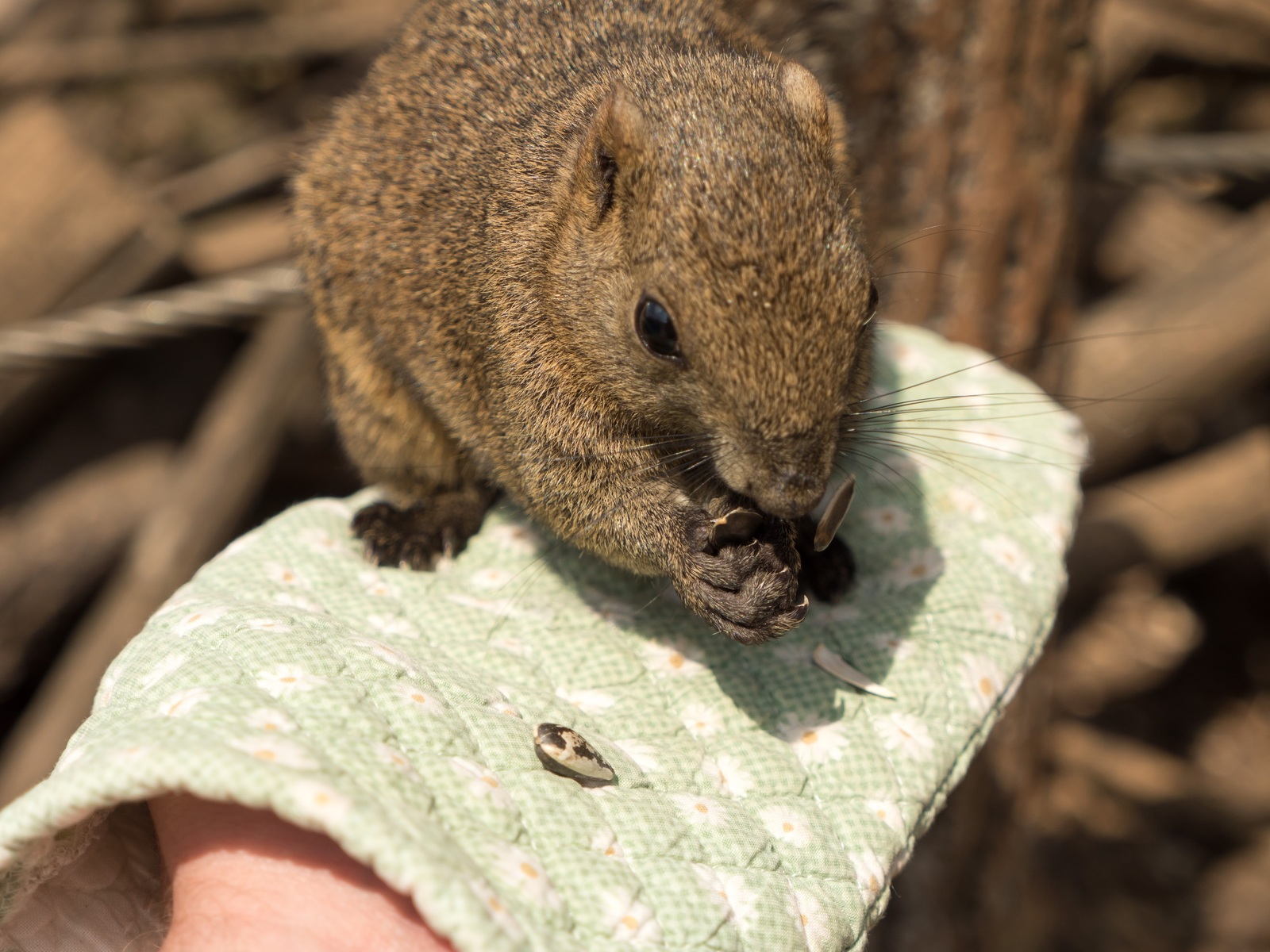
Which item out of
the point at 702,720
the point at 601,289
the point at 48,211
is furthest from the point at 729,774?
the point at 48,211

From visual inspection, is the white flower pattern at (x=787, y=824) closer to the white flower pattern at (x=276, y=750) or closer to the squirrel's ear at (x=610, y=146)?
the white flower pattern at (x=276, y=750)

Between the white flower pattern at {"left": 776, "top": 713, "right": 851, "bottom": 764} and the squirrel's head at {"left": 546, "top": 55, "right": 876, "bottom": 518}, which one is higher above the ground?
the squirrel's head at {"left": 546, "top": 55, "right": 876, "bottom": 518}

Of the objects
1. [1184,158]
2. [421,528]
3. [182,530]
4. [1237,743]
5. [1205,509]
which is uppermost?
[1184,158]

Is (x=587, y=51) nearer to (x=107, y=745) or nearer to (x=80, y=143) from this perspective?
(x=107, y=745)

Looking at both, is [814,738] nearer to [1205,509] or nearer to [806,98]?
[806,98]

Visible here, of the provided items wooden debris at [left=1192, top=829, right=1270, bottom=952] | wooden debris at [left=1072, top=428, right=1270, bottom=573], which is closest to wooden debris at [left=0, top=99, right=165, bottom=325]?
wooden debris at [left=1072, top=428, right=1270, bottom=573]

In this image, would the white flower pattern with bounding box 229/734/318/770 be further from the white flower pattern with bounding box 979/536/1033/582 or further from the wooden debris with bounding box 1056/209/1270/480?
the wooden debris with bounding box 1056/209/1270/480

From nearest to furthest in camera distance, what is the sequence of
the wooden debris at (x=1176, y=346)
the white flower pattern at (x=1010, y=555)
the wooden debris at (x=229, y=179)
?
the white flower pattern at (x=1010, y=555) < the wooden debris at (x=1176, y=346) < the wooden debris at (x=229, y=179)

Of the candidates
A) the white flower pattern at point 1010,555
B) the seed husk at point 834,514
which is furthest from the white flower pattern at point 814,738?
the white flower pattern at point 1010,555
